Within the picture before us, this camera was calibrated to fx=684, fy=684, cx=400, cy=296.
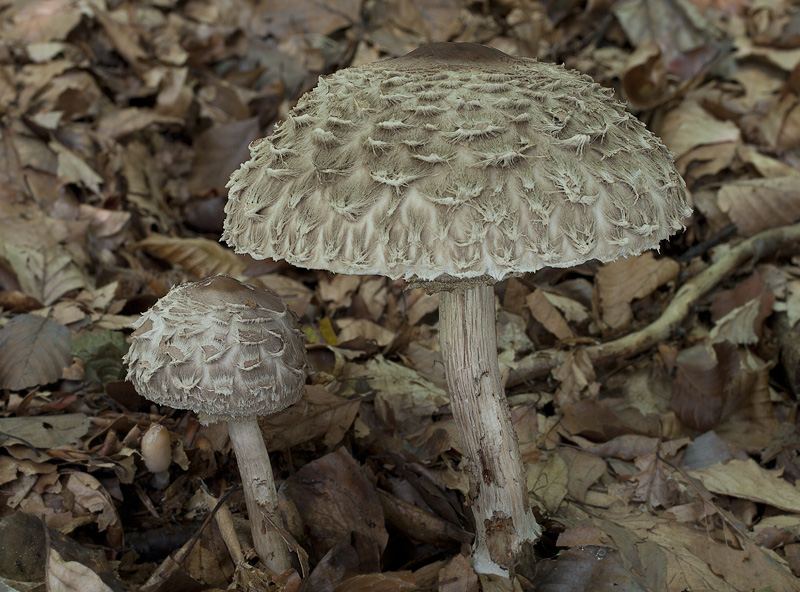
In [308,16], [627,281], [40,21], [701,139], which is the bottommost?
[627,281]

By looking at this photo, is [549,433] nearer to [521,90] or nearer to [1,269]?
[521,90]

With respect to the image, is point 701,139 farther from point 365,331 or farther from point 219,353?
point 219,353

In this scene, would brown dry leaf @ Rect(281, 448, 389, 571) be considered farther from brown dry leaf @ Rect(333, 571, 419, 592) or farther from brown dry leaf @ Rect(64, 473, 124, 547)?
brown dry leaf @ Rect(64, 473, 124, 547)

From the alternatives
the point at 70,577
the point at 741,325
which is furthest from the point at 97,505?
the point at 741,325

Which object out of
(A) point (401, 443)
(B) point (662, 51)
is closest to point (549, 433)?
(A) point (401, 443)

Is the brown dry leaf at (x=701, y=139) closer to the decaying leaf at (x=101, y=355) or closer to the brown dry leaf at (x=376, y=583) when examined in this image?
the brown dry leaf at (x=376, y=583)

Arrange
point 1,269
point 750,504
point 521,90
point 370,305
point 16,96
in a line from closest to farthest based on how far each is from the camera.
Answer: point 521,90 → point 750,504 → point 1,269 → point 370,305 → point 16,96
